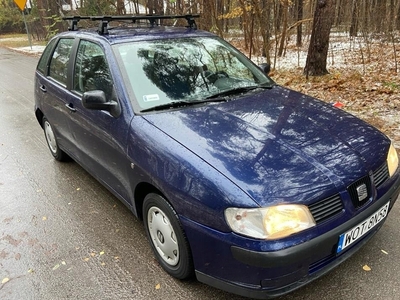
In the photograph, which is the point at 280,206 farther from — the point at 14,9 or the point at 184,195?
the point at 14,9

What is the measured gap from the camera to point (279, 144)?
234 cm

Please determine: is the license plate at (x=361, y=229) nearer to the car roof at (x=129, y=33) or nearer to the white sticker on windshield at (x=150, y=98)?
the white sticker on windshield at (x=150, y=98)

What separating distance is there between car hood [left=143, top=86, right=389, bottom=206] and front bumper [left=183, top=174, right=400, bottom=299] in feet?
0.87

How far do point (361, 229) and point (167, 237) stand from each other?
4.27ft

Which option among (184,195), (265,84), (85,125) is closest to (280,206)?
(184,195)

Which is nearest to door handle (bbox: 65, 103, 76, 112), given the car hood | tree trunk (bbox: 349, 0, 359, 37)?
the car hood

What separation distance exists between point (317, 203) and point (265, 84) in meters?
1.76

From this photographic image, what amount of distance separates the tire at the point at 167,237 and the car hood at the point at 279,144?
0.48 meters

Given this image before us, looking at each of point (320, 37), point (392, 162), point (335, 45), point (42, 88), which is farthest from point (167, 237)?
point (335, 45)

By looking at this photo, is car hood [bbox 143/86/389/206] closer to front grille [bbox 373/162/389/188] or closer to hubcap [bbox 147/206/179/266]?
front grille [bbox 373/162/389/188]

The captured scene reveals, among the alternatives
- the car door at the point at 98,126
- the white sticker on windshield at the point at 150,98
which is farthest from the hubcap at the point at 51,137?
the white sticker on windshield at the point at 150,98

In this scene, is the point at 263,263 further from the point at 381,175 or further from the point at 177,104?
the point at 177,104

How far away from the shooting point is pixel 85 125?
3.39 meters

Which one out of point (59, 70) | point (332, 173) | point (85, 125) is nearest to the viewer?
point (332, 173)
